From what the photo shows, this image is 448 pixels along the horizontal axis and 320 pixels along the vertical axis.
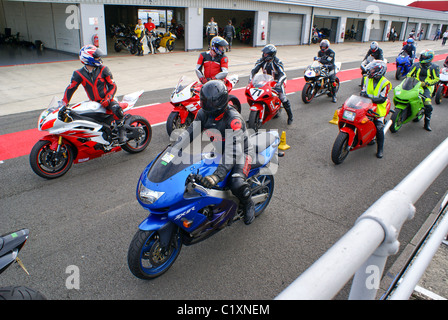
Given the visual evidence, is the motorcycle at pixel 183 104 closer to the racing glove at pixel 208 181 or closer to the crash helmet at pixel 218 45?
the crash helmet at pixel 218 45

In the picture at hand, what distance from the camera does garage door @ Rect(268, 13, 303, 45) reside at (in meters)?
30.4

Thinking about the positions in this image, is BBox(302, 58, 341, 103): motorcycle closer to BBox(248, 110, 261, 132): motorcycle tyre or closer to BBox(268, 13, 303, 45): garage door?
BBox(248, 110, 261, 132): motorcycle tyre

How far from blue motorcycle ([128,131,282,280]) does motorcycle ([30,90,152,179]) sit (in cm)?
274

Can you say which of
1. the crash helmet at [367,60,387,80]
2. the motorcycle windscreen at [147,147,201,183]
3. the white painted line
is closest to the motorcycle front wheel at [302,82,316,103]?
the crash helmet at [367,60,387,80]

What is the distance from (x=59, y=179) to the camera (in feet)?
19.4

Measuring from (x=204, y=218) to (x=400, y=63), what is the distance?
1534 centimetres

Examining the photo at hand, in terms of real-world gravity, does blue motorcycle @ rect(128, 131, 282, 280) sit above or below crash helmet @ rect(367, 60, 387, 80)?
below

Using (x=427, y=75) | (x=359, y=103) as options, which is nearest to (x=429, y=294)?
(x=359, y=103)

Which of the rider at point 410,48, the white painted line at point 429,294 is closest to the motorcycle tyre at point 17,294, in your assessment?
the white painted line at point 429,294

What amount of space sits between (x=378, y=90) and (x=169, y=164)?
5354mm

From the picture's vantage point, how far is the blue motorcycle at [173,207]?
340cm

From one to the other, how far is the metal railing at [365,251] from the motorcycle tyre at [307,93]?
10.3 metres

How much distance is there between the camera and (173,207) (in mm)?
3459

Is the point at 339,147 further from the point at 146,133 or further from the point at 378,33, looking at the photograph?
the point at 378,33
